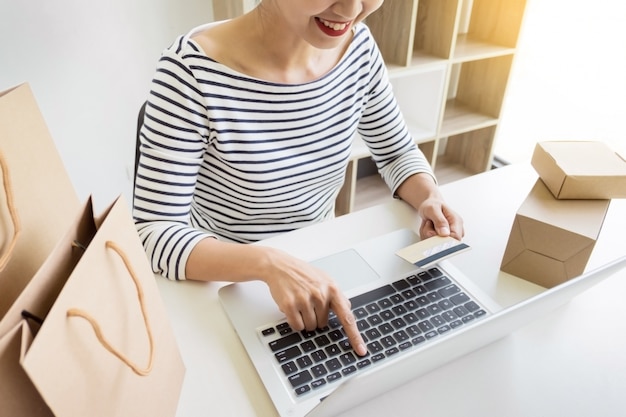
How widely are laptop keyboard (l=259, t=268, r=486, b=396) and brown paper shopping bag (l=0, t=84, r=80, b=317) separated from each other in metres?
0.30

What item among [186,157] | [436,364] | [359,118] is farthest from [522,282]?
[186,157]

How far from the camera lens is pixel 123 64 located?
1.49 meters

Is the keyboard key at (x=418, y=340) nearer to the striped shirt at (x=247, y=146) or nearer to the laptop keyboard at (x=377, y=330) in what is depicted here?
the laptop keyboard at (x=377, y=330)

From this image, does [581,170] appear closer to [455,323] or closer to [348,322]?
[455,323]

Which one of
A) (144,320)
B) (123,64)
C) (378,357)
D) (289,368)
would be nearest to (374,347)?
(378,357)

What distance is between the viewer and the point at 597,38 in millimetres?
1610

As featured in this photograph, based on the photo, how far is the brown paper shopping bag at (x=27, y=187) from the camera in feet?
1.27

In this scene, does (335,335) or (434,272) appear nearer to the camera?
(335,335)

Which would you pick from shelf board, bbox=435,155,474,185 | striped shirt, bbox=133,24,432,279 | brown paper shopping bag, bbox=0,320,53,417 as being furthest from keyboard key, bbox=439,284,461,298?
shelf board, bbox=435,155,474,185

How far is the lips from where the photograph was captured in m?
0.75

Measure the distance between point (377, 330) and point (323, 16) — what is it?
0.50 m

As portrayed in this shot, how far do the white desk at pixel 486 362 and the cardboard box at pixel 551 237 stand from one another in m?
0.04

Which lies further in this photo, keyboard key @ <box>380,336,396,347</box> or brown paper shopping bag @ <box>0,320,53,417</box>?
keyboard key @ <box>380,336,396,347</box>

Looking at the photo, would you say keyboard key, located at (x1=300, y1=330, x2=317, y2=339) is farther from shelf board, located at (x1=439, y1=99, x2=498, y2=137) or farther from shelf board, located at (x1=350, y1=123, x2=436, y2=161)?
shelf board, located at (x1=439, y1=99, x2=498, y2=137)
